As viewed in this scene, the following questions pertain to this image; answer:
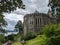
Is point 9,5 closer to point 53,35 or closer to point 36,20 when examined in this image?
point 53,35

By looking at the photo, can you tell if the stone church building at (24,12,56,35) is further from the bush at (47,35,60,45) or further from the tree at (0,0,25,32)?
the tree at (0,0,25,32)

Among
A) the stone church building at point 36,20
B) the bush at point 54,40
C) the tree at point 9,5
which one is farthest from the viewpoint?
the stone church building at point 36,20

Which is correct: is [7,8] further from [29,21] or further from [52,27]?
[29,21]

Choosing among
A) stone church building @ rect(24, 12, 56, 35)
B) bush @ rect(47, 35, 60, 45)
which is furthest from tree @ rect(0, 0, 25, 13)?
stone church building @ rect(24, 12, 56, 35)

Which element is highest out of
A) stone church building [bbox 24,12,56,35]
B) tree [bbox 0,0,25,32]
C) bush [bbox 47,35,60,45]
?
tree [bbox 0,0,25,32]

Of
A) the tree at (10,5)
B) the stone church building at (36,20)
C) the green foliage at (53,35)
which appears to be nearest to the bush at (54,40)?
the green foliage at (53,35)

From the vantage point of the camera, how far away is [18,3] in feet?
31.6

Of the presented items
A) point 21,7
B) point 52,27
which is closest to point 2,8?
point 21,7

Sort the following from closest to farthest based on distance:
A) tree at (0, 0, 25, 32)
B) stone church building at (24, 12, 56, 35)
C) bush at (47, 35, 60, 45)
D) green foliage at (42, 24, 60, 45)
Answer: tree at (0, 0, 25, 32), bush at (47, 35, 60, 45), green foliage at (42, 24, 60, 45), stone church building at (24, 12, 56, 35)

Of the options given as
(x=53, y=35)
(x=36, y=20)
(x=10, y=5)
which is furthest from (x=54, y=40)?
(x=36, y=20)

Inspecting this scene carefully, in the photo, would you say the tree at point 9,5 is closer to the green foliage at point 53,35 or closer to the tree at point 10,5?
the tree at point 10,5

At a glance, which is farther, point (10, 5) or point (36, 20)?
point (36, 20)

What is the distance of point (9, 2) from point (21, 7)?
592mm

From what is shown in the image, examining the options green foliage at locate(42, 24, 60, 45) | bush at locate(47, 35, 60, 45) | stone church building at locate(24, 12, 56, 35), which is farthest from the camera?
stone church building at locate(24, 12, 56, 35)
